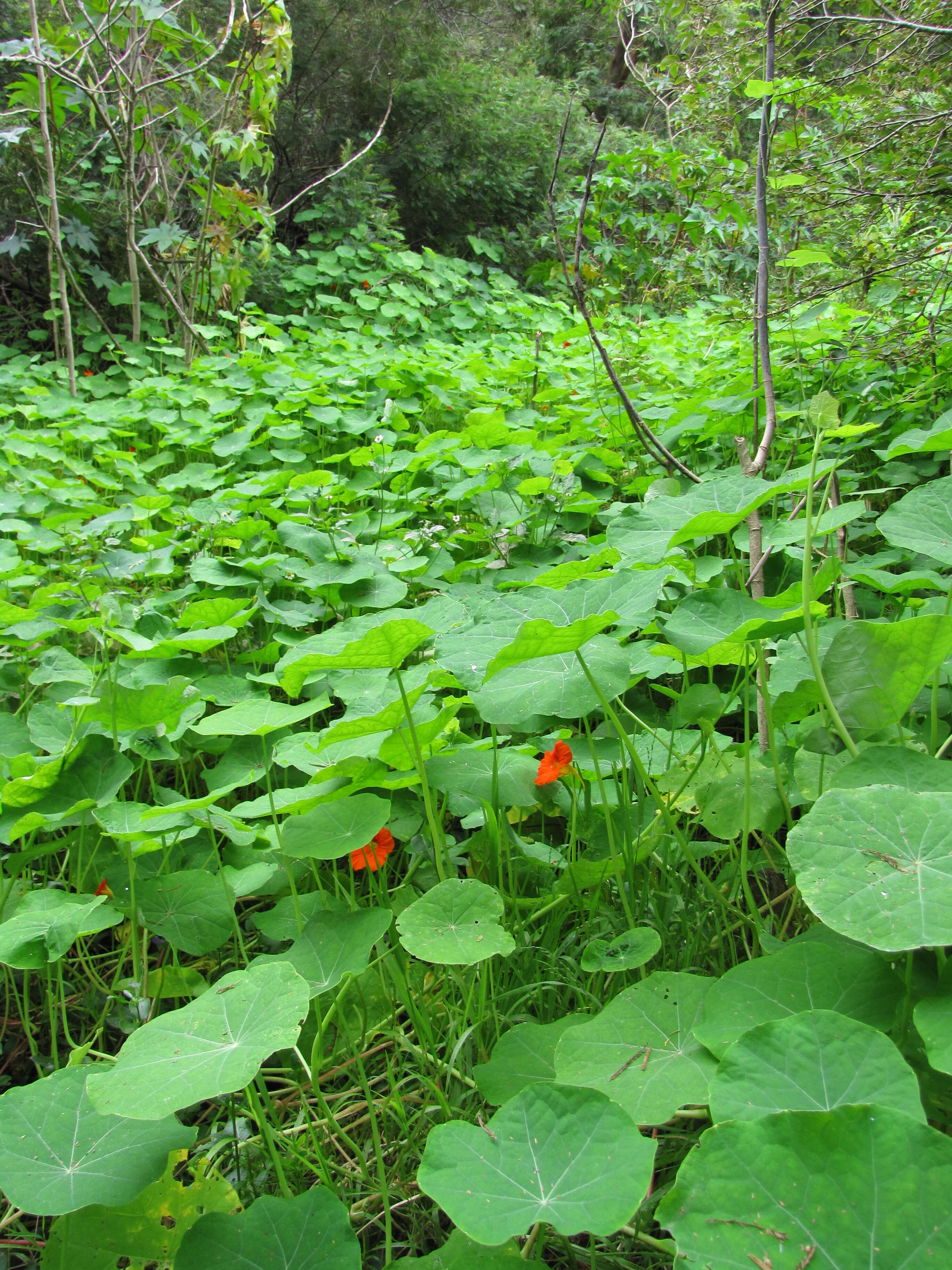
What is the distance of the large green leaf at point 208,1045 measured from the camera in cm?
78

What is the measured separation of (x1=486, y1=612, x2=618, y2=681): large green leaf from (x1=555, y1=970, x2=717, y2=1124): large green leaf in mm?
393

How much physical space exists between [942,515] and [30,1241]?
1540 mm

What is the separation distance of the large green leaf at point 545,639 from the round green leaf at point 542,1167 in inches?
18.1

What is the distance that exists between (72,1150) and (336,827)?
47 centimetres

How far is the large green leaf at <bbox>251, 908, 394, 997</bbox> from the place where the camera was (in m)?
1.04

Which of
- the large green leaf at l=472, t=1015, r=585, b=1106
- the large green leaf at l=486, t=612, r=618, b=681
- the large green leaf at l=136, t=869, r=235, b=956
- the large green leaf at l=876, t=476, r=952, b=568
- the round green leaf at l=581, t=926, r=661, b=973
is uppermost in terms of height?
the large green leaf at l=876, t=476, r=952, b=568

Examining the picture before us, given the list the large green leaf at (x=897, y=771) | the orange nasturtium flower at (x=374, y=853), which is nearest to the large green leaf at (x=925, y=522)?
the large green leaf at (x=897, y=771)

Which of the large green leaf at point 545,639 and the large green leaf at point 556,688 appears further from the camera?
the large green leaf at point 556,688

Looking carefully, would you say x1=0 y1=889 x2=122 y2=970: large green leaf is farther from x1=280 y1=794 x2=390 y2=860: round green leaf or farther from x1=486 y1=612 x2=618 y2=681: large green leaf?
x1=486 y1=612 x2=618 y2=681: large green leaf

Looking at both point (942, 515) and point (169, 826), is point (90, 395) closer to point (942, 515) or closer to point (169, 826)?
point (169, 826)

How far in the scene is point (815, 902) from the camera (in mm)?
730

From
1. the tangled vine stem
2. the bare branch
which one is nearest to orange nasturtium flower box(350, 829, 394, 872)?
the tangled vine stem

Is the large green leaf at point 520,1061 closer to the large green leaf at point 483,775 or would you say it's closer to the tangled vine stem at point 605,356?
the large green leaf at point 483,775

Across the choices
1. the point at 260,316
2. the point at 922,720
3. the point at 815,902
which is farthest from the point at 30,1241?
the point at 260,316
